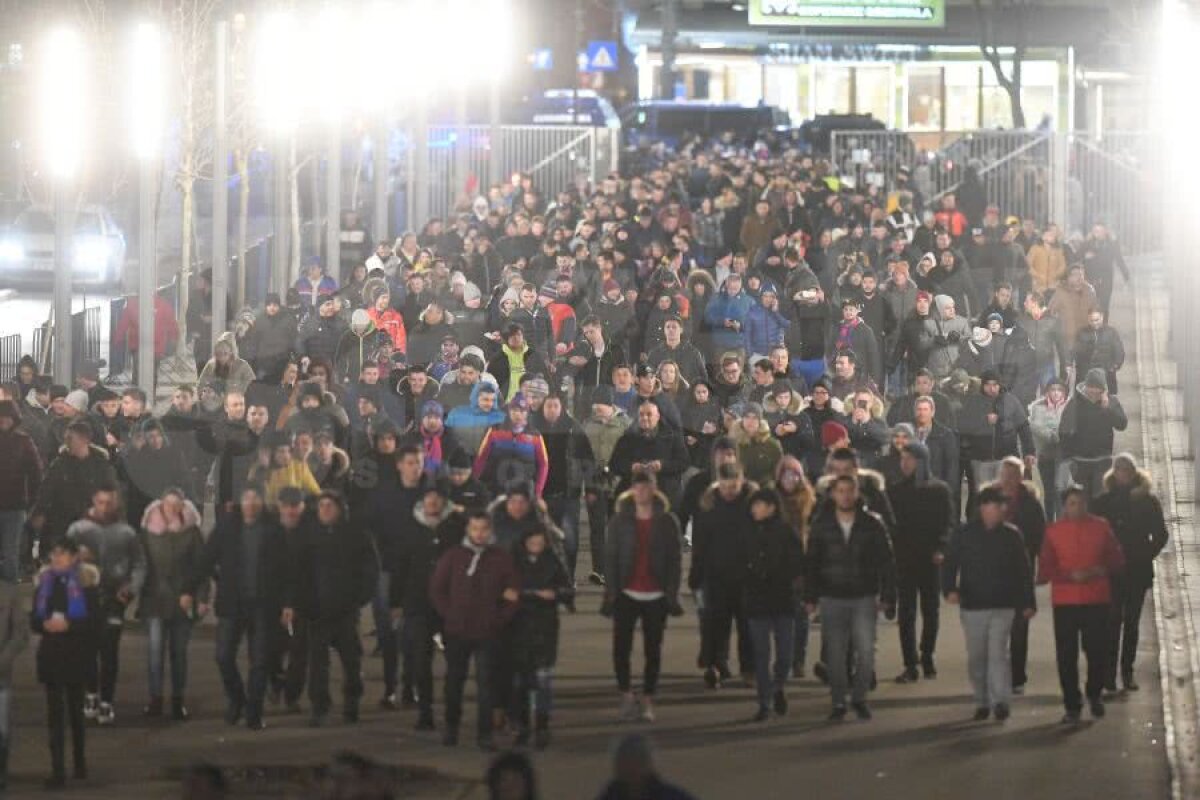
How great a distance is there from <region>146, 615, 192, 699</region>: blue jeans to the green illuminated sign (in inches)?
2014

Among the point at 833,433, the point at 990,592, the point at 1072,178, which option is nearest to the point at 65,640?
the point at 990,592

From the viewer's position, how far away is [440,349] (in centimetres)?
2512

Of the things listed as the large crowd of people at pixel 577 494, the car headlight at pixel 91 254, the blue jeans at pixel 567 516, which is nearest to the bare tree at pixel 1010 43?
the car headlight at pixel 91 254

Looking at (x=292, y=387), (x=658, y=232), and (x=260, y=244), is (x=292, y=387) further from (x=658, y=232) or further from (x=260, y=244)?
(x=260, y=244)

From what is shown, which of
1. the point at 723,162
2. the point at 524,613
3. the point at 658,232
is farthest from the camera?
the point at 723,162

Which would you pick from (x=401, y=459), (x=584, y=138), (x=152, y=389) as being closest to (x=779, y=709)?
(x=401, y=459)

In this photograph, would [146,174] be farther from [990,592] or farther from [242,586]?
[990,592]

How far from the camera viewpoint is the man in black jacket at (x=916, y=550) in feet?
56.5

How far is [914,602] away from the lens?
17312 millimetres

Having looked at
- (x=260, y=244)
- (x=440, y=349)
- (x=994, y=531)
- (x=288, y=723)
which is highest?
(x=260, y=244)

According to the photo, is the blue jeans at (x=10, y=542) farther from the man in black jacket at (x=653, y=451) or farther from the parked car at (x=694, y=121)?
the parked car at (x=694, y=121)

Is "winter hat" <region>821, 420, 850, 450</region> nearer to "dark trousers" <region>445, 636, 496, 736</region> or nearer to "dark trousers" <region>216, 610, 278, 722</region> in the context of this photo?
"dark trousers" <region>445, 636, 496, 736</region>

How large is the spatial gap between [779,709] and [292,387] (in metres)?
7.52

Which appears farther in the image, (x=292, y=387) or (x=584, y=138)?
(x=584, y=138)
